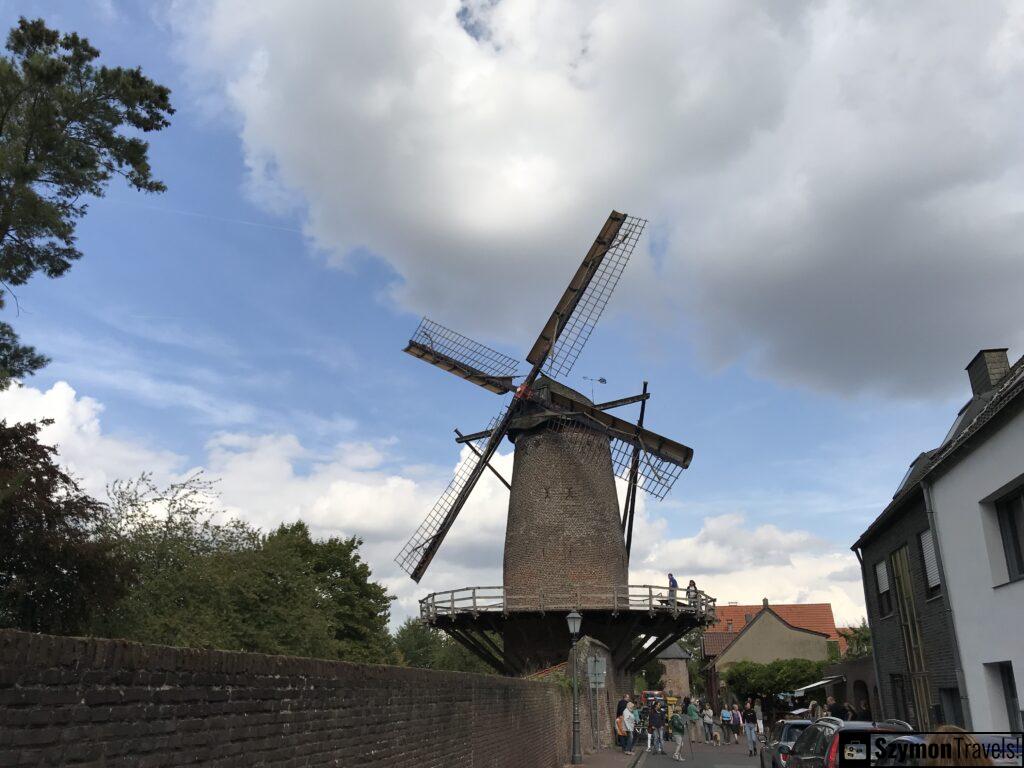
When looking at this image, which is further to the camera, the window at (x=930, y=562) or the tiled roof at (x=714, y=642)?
the tiled roof at (x=714, y=642)

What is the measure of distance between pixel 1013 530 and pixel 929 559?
4021 mm

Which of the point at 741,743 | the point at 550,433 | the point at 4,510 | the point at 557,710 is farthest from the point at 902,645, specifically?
the point at 4,510

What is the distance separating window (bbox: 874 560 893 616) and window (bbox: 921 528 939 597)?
3.40 metres

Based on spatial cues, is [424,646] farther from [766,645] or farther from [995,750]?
[995,750]

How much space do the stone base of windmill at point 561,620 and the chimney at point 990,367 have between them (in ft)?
37.4

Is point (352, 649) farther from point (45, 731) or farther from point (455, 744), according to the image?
point (45, 731)

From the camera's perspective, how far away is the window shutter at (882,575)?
805 inches

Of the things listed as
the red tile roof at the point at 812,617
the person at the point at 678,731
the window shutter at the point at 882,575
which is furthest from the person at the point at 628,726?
the red tile roof at the point at 812,617

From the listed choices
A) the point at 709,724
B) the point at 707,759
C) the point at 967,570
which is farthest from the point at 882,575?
the point at 709,724

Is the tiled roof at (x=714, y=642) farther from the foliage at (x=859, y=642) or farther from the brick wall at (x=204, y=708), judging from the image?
the brick wall at (x=204, y=708)

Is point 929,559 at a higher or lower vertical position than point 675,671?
higher

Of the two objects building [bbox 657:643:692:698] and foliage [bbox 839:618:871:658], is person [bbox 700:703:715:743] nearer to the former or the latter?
foliage [bbox 839:618:871:658]

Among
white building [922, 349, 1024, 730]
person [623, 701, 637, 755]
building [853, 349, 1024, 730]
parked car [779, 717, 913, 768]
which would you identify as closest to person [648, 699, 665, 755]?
person [623, 701, 637, 755]

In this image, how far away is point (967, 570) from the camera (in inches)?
555
